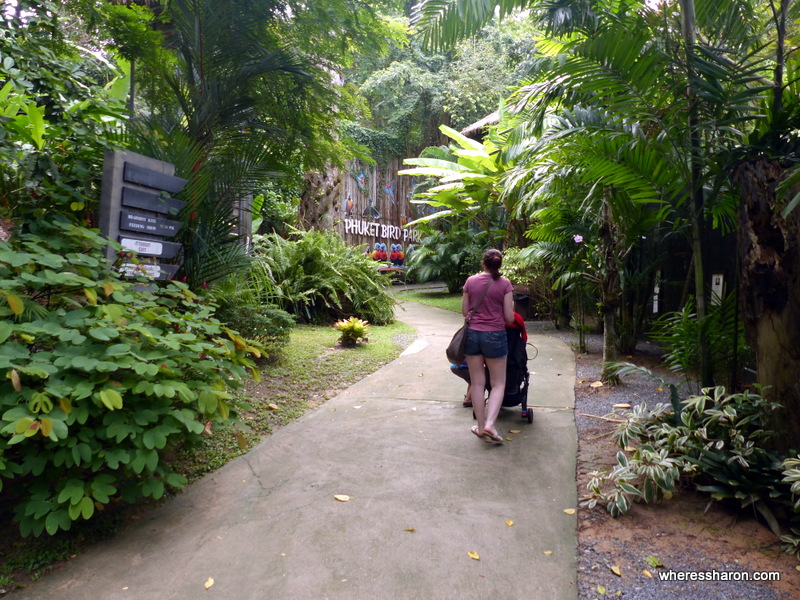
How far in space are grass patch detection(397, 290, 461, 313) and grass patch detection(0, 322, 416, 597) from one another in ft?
12.8

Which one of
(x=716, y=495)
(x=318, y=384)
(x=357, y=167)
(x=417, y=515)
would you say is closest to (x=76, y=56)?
(x=318, y=384)

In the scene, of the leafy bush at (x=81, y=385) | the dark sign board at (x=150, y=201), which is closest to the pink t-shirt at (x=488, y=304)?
the leafy bush at (x=81, y=385)

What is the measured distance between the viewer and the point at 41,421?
108 inches

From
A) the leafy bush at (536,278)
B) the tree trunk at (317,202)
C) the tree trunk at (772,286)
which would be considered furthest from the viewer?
the tree trunk at (317,202)

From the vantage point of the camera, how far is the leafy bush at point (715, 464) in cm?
338

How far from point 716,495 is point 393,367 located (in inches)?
185

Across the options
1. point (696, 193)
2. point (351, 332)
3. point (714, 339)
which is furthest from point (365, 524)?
point (351, 332)

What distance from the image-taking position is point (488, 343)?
16.0ft

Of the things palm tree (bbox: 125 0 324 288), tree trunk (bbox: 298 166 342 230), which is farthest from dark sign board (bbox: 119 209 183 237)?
tree trunk (bbox: 298 166 342 230)

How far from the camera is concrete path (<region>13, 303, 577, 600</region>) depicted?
2.94 metres

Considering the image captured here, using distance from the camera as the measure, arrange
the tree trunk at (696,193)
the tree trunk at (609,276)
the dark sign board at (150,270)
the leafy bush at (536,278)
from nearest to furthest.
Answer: the dark sign board at (150,270)
the tree trunk at (696,193)
the tree trunk at (609,276)
the leafy bush at (536,278)

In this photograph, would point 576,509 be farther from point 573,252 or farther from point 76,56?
point 76,56

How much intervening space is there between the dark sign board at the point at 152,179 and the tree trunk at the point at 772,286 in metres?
4.36

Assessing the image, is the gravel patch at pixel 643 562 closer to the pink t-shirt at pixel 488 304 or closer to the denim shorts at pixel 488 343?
the denim shorts at pixel 488 343
